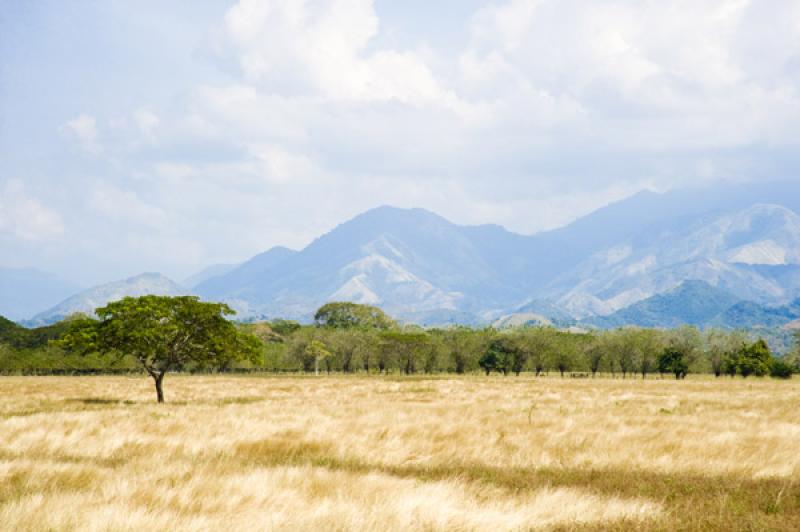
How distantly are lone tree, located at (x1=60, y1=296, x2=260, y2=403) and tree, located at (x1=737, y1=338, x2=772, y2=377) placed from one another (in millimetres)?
83068

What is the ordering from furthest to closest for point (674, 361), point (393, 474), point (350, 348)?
point (350, 348)
point (674, 361)
point (393, 474)

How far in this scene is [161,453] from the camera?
1555 centimetres

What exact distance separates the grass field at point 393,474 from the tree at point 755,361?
274 ft

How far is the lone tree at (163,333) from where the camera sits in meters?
39.3

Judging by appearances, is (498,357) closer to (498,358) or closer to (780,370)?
(498,358)

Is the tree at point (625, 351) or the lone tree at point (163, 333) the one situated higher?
the lone tree at point (163, 333)

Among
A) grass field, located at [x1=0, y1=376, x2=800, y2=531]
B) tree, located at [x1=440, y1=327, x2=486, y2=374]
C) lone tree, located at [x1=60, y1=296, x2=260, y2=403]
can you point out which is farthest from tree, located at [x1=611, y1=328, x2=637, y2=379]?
grass field, located at [x1=0, y1=376, x2=800, y2=531]

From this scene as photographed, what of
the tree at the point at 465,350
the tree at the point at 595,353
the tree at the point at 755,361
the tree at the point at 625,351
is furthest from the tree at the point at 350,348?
the tree at the point at 755,361

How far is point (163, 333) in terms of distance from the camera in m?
39.4

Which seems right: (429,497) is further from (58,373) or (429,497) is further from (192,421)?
(58,373)

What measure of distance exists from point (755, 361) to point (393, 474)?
3917 inches

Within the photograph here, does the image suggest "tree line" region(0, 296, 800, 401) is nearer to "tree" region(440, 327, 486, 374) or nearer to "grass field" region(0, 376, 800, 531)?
"tree" region(440, 327, 486, 374)

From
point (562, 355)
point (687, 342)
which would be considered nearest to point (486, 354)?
point (562, 355)

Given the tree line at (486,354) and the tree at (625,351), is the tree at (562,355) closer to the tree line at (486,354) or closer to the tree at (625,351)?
the tree line at (486,354)
